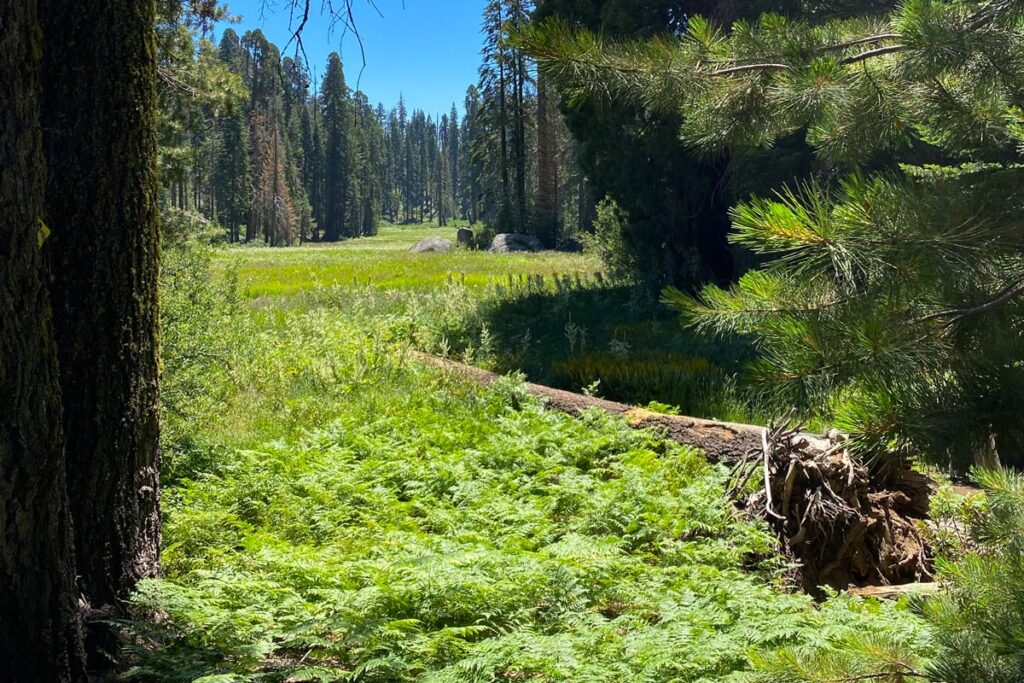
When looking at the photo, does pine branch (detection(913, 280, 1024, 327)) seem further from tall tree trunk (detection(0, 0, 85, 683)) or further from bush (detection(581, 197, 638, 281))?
bush (detection(581, 197, 638, 281))

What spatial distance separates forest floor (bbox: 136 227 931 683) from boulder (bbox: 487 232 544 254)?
27.4 metres

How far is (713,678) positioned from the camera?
3439 mm

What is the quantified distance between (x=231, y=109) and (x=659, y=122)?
6.63m

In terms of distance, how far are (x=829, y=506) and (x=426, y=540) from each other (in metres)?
3.15

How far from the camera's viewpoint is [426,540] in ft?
16.6

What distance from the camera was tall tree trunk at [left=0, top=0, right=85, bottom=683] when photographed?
3.26m

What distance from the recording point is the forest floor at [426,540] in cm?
367

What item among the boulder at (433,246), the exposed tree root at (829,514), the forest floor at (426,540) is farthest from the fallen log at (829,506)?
the boulder at (433,246)

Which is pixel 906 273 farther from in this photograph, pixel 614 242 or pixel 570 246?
pixel 570 246

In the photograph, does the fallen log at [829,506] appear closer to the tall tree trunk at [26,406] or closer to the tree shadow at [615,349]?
the tree shadow at [615,349]

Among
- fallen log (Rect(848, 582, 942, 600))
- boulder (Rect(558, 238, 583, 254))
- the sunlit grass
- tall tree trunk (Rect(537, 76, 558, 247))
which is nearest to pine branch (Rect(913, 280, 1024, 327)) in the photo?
fallen log (Rect(848, 582, 942, 600))

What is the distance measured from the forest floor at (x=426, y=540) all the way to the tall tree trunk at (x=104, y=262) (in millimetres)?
443

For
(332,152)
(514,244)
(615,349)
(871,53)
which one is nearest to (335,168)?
(332,152)

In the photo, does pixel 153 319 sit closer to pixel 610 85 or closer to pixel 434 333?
pixel 610 85
